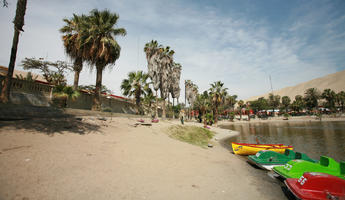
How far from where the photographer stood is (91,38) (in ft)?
52.9

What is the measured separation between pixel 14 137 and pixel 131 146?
4.51 m

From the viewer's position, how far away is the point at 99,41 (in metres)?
16.6

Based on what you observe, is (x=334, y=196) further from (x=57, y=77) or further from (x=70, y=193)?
(x=57, y=77)

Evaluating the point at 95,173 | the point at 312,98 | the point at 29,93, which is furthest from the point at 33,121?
the point at 312,98

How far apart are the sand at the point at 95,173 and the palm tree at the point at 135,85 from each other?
21955 mm

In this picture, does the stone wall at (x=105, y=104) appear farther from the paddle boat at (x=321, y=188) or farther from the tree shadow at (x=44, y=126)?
the paddle boat at (x=321, y=188)

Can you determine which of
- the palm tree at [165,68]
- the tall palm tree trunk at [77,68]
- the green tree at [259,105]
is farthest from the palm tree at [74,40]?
the green tree at [259,105]

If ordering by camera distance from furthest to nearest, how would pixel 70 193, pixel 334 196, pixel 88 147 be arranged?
pixel 88 147 < pixel 334 196 < pixel 70 193

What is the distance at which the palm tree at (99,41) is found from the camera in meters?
16.1

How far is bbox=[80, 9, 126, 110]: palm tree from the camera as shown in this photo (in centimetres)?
1612

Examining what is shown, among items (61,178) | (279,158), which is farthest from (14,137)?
(279,158)

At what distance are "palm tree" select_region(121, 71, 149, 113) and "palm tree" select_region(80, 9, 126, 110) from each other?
12.0 meters

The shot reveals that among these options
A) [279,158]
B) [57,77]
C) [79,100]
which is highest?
[57,77]

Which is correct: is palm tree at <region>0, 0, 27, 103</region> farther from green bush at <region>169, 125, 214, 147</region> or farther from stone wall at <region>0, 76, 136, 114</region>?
green bush at <region>169, 125, 214, 147</region>
